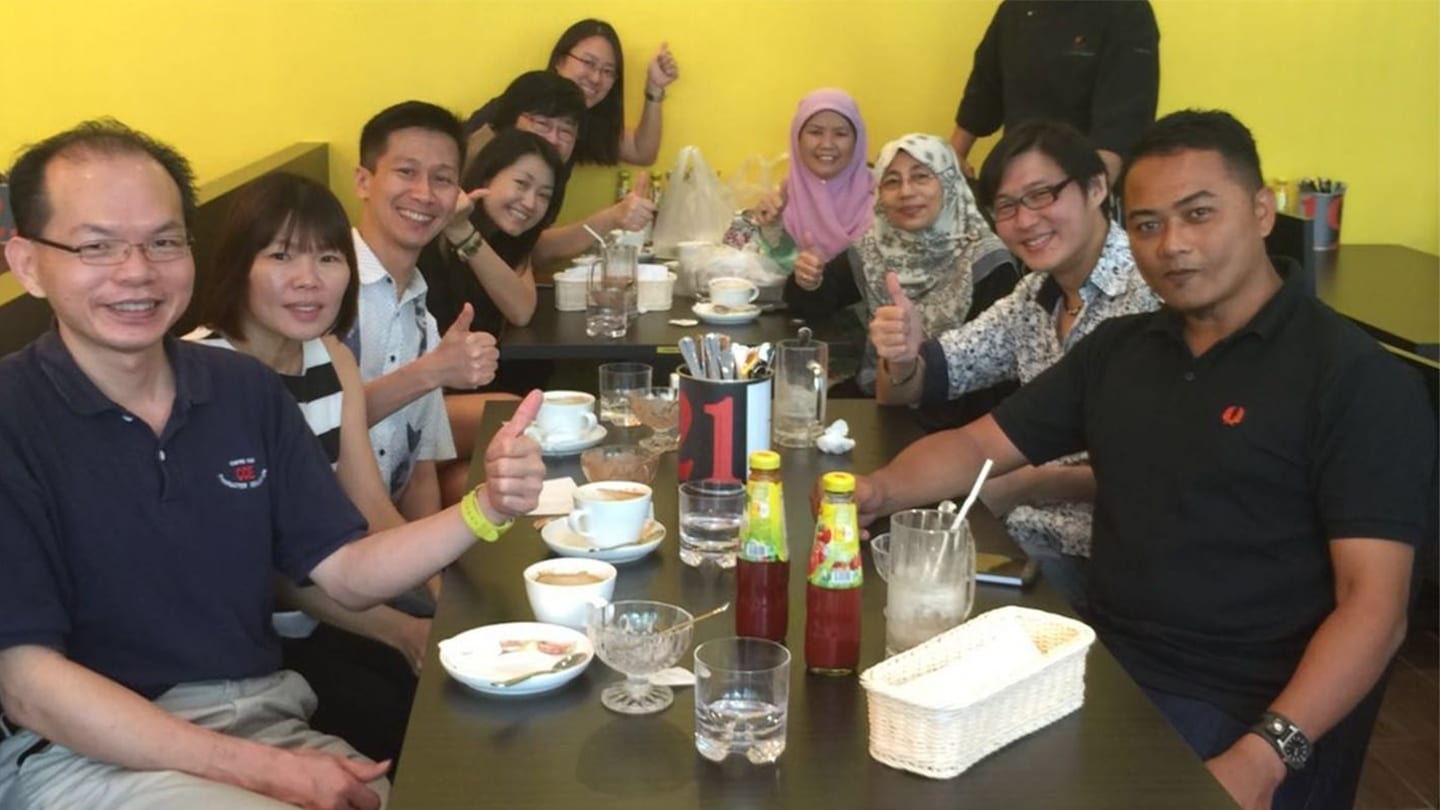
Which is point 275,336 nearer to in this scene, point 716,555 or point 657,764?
point 716,555

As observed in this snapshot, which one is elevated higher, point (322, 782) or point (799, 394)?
point (799, 394)

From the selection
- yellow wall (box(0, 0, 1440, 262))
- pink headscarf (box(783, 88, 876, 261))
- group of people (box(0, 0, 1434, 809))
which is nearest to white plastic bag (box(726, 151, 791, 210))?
yellow wall (box(0, 0, 1440, 262))

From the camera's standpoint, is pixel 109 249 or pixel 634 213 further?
pixel 634 213

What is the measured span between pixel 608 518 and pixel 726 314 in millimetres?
1616

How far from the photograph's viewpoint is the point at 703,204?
414cm

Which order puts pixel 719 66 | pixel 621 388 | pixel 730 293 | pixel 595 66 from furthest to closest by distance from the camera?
1. pixel 719 66
2. pixel 595 66
3. pixel 730 293
4. pixel 621 388

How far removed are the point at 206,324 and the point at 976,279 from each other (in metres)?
1.64

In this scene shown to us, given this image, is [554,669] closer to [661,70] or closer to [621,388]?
[621,388]

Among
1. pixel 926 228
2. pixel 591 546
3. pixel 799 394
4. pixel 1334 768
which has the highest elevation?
pixel 926 228

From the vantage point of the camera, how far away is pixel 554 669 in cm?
140

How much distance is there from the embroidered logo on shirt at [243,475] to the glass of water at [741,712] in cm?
72

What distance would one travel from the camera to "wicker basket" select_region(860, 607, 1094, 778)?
122 centimetres

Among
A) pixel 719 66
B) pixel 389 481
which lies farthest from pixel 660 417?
pixel 719 66

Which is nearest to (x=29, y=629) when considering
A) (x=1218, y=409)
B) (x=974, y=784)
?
(x=974, y=784)
